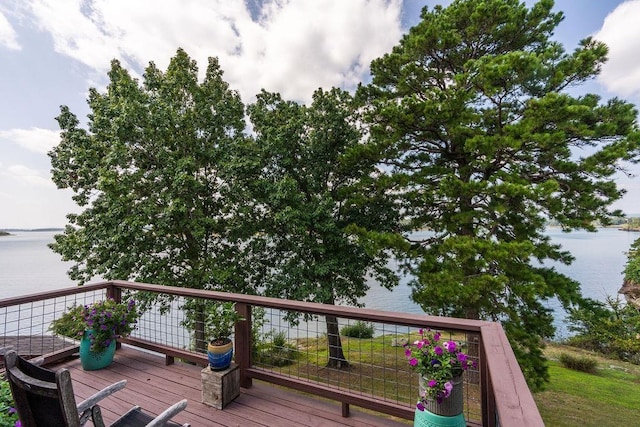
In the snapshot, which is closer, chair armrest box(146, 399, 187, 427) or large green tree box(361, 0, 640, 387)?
chair armrest box(146, 399, 187, 427)

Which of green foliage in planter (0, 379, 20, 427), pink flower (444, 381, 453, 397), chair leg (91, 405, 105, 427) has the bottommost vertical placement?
chair leg (91, 405, 105, 427)

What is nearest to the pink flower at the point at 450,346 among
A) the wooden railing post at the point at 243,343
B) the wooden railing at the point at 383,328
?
the wooden railing at the point at 383,328

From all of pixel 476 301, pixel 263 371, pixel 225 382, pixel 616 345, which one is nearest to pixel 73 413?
pixel 225 382

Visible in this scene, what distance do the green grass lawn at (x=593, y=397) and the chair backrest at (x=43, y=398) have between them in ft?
27.7

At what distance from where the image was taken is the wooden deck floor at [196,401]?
2.31 m

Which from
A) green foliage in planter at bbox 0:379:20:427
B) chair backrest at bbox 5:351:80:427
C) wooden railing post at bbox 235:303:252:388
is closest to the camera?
chair backrest at bbox 5:351:80:427

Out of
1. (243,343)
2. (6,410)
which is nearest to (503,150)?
(243,343)

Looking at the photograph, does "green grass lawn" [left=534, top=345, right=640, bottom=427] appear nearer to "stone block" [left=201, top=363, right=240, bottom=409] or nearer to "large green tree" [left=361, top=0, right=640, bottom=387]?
"large green tree" [left=361, top=0, right=640, bottom=387]

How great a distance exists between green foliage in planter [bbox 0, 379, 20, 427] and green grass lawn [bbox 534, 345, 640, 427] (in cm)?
858

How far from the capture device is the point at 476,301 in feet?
16.5

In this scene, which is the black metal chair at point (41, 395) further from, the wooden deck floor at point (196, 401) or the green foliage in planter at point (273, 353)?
the green foliage in planter at point (273, 353)

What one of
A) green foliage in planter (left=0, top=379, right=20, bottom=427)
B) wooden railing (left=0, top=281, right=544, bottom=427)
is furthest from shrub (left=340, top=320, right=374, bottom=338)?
green foliage in planter (left=0, top=379, right=20, bottom=427)

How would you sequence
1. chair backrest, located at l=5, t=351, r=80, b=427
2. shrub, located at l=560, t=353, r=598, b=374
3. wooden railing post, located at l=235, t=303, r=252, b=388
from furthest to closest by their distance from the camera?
shrub, located at l=560, t=353, r=598, b=374, wooden railing post, located at l=235, t=303, r=252, b=388, chair backrest, located at l=5, t=351, r=80, b=427

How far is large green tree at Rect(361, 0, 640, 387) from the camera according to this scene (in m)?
4.85
